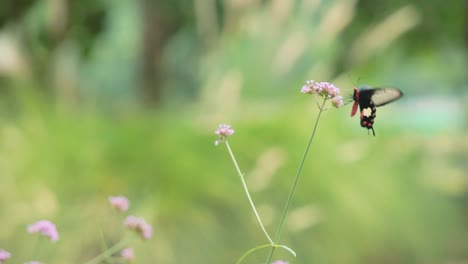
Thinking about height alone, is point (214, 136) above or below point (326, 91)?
above

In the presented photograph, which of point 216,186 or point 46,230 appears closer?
point 46,230

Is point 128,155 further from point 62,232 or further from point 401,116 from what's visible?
point 401,116

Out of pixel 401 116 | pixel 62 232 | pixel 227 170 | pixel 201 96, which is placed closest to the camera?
pixel 62 232

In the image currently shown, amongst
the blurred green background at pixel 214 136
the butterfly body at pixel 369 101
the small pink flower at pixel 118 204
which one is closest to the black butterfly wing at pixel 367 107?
the butterfly body at pixel 369 101

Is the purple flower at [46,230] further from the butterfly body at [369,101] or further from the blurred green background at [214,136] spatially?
the blurred green background at [214,136]

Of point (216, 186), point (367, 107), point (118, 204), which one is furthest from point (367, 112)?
point (216, 186)

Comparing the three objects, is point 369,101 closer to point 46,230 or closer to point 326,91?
point 326,91

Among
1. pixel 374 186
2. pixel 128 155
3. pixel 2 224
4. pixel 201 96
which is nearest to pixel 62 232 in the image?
pixel 2 224
